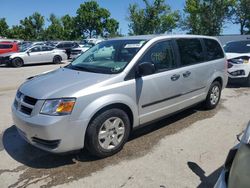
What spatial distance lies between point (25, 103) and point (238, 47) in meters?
8.30

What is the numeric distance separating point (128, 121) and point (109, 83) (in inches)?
26.3

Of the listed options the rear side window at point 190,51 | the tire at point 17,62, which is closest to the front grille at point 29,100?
the rear side window at point 190,51

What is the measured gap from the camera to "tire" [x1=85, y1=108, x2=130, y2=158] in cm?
387

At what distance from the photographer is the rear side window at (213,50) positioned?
6.09 metres

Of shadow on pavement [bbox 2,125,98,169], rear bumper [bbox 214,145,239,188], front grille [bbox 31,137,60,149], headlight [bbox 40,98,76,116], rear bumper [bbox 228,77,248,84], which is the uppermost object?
headlight [bbox 40,98,76,116]

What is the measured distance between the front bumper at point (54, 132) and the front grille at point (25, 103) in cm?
10

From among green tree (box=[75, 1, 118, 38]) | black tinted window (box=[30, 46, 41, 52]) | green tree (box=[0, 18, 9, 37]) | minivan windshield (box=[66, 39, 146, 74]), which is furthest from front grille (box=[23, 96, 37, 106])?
green tree (box=[0, 18, 9, 37])

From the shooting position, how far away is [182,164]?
3.96 m

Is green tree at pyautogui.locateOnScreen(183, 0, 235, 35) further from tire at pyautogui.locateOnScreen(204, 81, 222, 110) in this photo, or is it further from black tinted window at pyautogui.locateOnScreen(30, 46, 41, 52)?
tire at pyautogui.locateOnScreen(204, 81, 222, 110)

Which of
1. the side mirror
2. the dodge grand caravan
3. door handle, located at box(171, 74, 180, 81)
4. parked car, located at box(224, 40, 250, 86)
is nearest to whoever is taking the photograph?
the dodge grand caravan

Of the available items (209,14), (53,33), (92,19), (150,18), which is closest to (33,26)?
(53,33)

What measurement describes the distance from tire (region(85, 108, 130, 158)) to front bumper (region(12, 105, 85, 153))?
159mm

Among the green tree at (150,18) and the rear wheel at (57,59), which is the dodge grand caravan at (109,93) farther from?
the green tree at (150,18)

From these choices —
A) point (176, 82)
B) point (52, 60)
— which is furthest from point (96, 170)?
point (52, 60)
